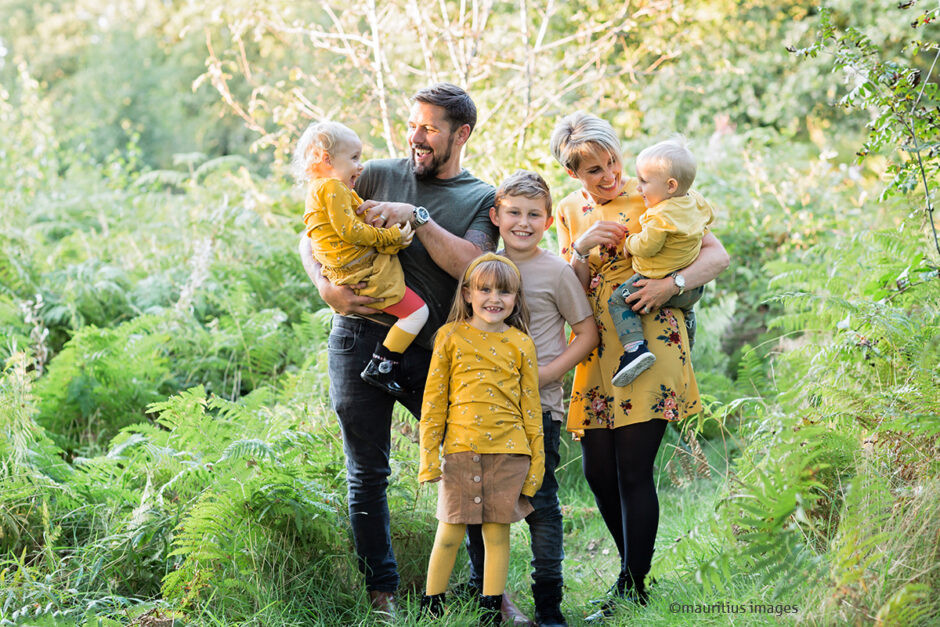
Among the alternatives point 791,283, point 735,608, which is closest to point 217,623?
point 735,608

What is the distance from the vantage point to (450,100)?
3393 mm

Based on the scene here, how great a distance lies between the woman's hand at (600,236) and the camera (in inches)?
136

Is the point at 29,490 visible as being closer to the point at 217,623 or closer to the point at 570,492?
the point at 217,623

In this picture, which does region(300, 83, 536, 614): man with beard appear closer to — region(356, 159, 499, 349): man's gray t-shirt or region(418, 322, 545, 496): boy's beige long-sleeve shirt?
region(356, 159, 499, 349): man's gray t-shirt

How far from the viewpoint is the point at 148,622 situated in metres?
3.21

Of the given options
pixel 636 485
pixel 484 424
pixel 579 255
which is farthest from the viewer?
pixel 579 255

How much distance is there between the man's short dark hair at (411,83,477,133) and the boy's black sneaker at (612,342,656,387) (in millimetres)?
1146

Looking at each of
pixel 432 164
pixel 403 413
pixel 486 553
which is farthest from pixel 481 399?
pixel 403 413

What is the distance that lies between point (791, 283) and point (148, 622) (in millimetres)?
4033

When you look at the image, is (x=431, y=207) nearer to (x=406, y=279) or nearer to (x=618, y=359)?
(x=406, y=279)

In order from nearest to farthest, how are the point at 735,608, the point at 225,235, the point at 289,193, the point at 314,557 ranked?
the point at 735,608 < the point at 314,557 < the point at 225,235 < the point at 289,193

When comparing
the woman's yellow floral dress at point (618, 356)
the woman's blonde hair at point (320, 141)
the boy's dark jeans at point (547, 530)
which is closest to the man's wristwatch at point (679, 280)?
the woman's yellow floral dress at point (618, 356)

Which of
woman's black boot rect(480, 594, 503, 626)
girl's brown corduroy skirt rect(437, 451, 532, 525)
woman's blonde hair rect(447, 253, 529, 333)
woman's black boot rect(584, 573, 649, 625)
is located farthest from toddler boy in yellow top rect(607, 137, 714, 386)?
woman's black boot rect(480, 594, 503, 626)

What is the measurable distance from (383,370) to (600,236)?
1020 millimetres
